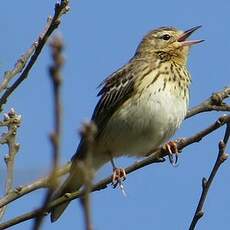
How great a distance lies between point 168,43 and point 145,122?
1.68 metres

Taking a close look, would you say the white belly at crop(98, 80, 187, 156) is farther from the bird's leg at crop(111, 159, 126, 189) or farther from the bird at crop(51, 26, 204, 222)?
the bird's leg at crop(111, 159, 126, 189)

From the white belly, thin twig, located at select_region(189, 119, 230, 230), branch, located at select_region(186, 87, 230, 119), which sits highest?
the white belly

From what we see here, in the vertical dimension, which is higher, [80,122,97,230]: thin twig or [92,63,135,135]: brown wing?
[92,63,135,135]: brown wing

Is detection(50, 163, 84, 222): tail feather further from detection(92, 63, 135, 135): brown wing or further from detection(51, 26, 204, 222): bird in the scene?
detection(92, 63, 135, 135): brown wing

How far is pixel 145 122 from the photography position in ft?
19.8

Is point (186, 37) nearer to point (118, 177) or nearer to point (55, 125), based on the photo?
point (118, 177)

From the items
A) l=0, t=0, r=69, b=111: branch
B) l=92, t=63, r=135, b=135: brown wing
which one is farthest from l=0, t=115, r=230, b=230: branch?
l=92, t=63, r=135, b=135: brown wing

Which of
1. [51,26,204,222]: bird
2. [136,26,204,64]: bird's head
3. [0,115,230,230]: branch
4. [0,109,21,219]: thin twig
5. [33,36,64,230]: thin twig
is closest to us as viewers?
[33,36,64,230]: thin twig

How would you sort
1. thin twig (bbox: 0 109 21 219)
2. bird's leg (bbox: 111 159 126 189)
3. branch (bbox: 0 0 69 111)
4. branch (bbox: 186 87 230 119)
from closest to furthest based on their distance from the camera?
branch (bbox: 0 0 69 111) < thin twig (bbox: 0 109 21 219) < branch (bbox: 186 87 230 119) < bird's leg (bbox: 111 159 126 189)

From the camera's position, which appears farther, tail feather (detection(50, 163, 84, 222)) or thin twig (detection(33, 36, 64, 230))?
tail feather (detection(50, 163, 84, 222))

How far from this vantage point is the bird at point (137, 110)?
6.02 m

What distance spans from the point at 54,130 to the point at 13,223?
8.35 feet

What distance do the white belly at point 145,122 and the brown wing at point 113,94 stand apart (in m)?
0.10

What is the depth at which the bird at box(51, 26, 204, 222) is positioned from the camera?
6.02 metres
